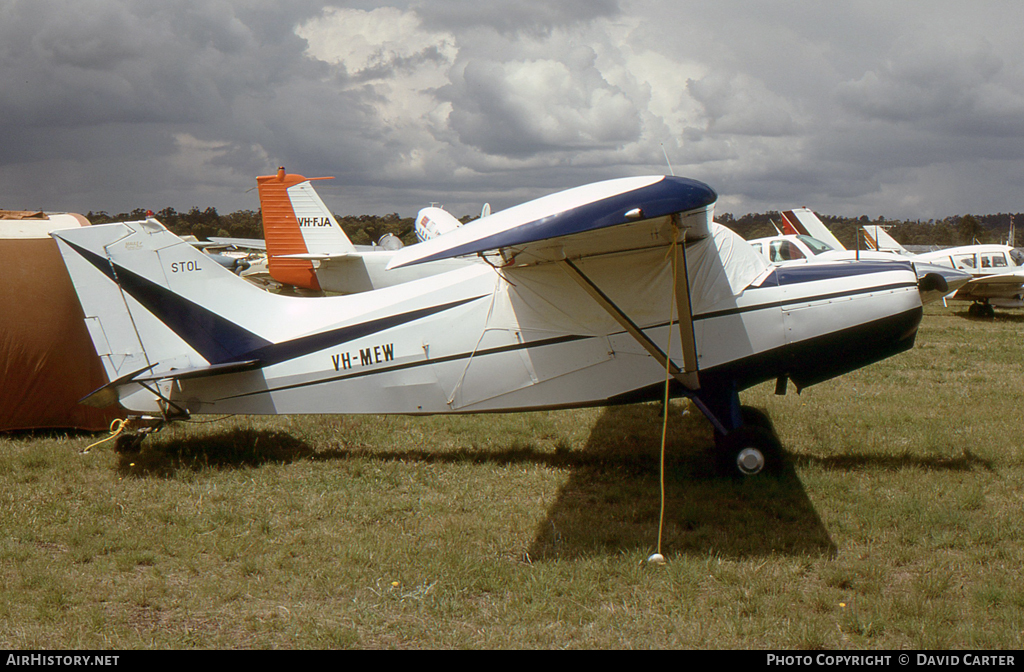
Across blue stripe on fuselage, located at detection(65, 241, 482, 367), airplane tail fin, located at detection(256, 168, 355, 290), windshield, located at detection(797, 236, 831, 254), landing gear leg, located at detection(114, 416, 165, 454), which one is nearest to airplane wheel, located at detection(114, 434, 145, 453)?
landing gear leg, located at detection(114, 416, 165, 454)

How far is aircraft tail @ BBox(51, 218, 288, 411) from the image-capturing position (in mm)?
5930

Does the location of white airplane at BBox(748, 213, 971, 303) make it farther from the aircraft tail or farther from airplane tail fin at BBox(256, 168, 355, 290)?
airplane tail fin at BBox(256, 168, 355, 290)

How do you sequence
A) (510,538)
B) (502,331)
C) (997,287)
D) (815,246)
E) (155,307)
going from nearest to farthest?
(510,538)
(502,331)
(155,307)
(815,246)
(997,287)

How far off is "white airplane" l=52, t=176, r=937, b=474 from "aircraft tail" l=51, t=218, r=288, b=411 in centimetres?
1

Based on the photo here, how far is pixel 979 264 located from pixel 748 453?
20710 mm

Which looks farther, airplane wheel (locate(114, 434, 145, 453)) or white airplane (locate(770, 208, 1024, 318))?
white airplane (locate(770, 208, 1024, 318))

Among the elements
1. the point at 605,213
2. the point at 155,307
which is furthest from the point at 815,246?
the point at 155,307

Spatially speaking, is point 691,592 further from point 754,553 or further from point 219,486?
point 219,486

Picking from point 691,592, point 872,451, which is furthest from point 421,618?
point 872,451

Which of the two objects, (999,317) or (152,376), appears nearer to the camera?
(152,376)

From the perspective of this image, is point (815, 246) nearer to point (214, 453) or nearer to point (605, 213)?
point (605, 213)

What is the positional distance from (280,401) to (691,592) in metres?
3.94

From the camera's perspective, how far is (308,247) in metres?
19.1

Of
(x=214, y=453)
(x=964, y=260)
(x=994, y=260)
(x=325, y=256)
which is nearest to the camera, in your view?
(x=214, y=453)
